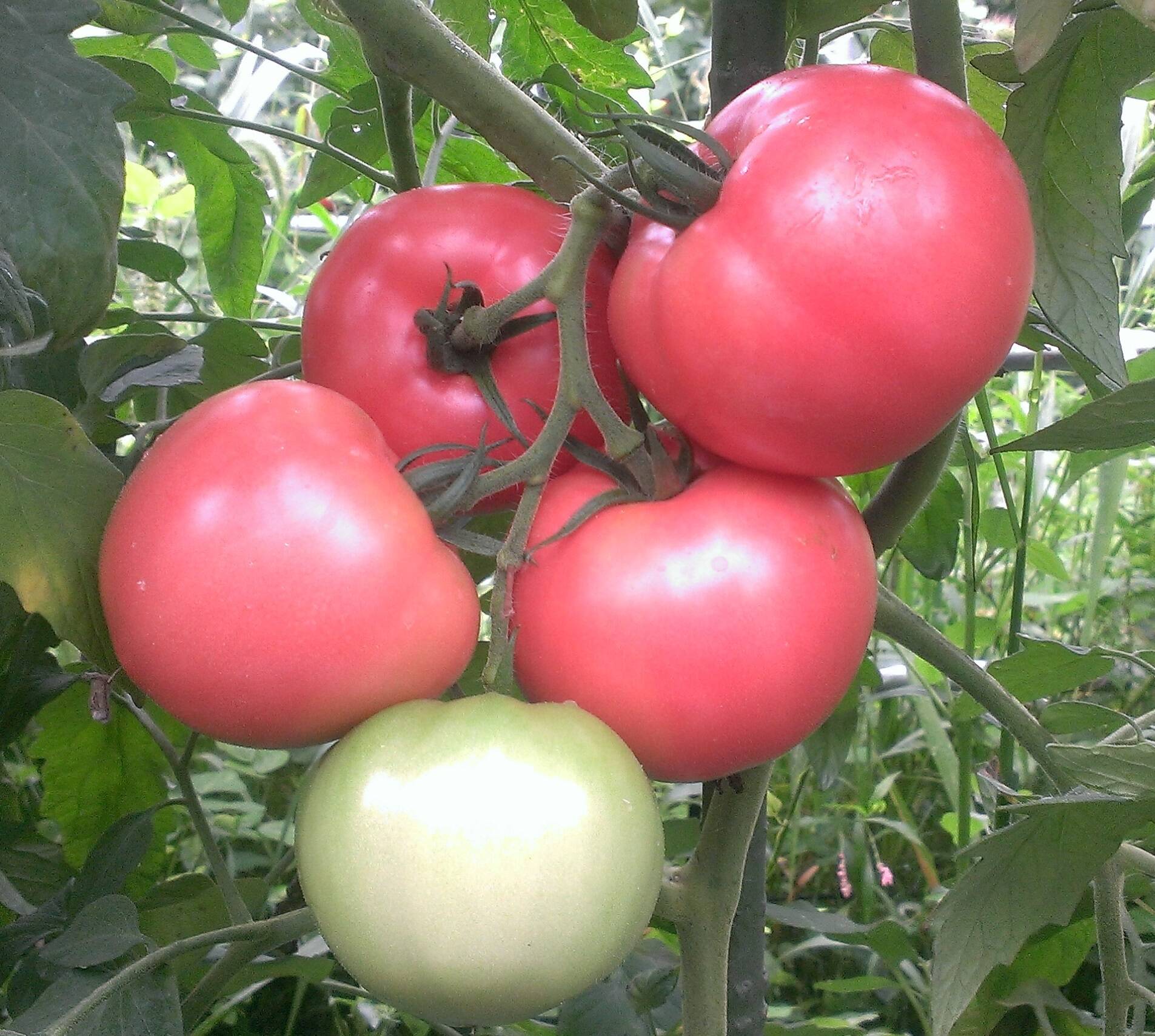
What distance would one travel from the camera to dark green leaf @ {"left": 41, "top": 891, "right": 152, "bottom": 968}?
0.49 m

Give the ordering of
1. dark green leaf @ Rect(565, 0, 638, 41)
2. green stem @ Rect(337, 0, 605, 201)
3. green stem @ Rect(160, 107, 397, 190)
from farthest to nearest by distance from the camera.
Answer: green stem @ Rect(160, 107, 397, 190) < dark green leaf @ Rect(565, 0, 638, 41) < green stem @ Rect(337, 0, 605, 201)

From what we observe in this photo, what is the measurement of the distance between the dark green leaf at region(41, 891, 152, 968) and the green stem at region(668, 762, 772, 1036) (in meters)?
0.26

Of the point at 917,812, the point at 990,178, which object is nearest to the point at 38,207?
the point at 990,178

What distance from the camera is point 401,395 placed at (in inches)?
16.7

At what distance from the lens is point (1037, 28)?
34 centimetres

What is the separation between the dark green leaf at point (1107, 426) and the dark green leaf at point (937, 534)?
228 millimetres

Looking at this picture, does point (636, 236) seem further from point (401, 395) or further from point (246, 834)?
point (246, 834)

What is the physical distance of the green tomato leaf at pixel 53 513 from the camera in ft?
1.24

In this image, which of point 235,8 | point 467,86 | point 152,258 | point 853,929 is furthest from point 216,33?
point 853,929

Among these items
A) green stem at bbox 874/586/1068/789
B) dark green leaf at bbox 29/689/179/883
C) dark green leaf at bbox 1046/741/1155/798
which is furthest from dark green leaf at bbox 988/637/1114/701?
dark green leaf at bbox 29/689/179/883

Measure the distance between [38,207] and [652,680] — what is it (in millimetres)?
260

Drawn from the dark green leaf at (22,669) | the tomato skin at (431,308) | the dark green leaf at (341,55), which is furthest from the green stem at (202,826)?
the dark green leaf at (341,55)

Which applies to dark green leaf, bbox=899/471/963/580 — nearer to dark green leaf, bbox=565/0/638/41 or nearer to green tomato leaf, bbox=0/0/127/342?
dark green leaf, bbox=565/0/638/41

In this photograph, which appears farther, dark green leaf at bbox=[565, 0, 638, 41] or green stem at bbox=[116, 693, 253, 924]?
green stem at bbox=[116, 693, 253, 924]
